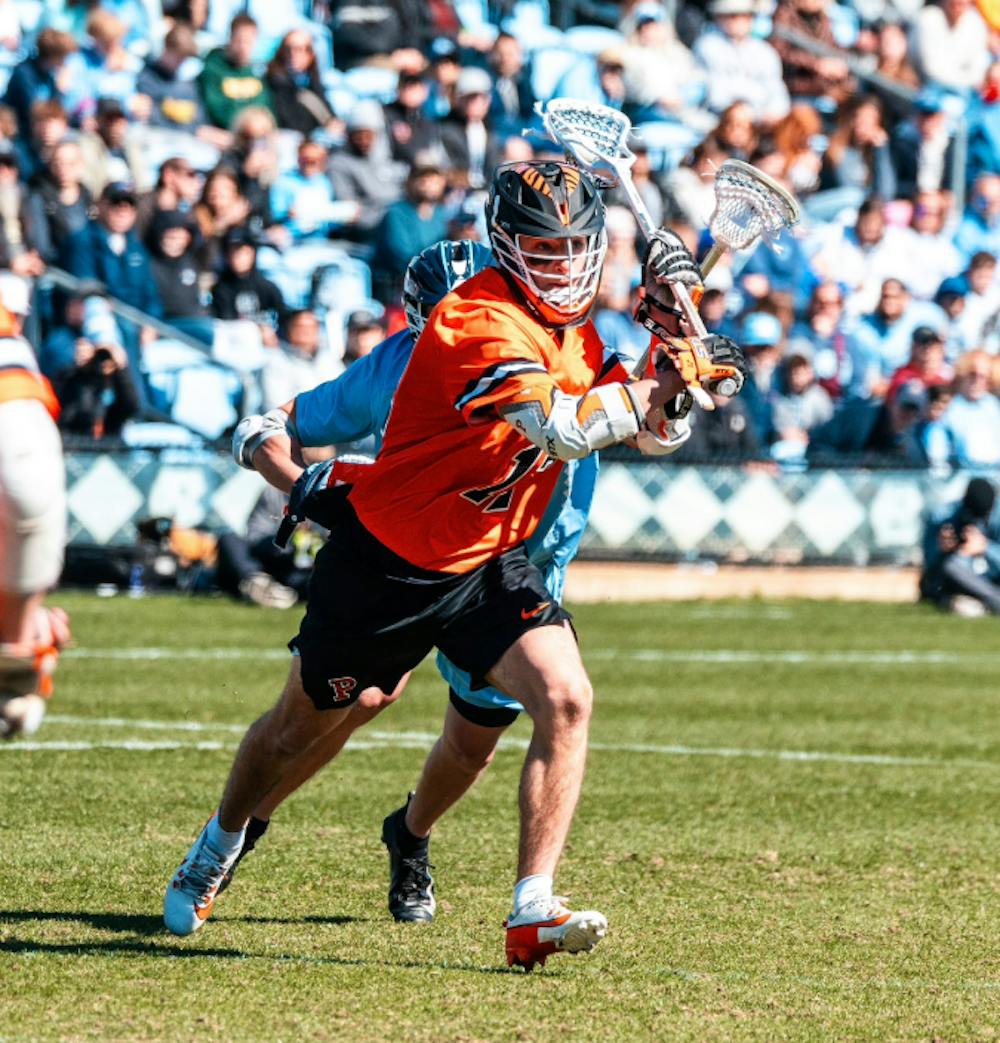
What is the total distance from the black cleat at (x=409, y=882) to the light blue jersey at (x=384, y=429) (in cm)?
51

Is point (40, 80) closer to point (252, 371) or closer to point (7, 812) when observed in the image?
point (252, 371)

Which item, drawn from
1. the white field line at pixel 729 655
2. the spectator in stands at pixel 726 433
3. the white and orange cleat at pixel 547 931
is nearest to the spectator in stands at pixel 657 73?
the spectator in stands at pixel 726 433

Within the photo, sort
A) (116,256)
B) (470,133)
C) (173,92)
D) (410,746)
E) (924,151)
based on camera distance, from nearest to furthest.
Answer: (410,746) → (116,256) → (173,92) → (470,133) → (924,151)

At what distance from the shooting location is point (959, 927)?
6.16 m

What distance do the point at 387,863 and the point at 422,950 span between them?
125 centimetres

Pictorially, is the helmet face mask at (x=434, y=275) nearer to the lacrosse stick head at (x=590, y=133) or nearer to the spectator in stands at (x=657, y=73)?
the lacrosse stick head at (x=590, y=133)

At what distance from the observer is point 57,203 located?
16.8 meters

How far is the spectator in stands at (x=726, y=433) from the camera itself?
1700cm

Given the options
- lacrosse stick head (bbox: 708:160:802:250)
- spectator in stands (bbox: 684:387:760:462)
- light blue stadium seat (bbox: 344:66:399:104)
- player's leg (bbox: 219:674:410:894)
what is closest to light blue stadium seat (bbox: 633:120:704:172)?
light blue stadium seat (bbox: 344:66:399:104)

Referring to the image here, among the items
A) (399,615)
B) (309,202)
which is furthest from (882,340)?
(399,615)

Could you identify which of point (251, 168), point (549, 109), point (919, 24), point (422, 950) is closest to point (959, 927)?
point (422, 950)

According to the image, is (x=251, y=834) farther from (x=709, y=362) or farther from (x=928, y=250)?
(x=928, y=250)

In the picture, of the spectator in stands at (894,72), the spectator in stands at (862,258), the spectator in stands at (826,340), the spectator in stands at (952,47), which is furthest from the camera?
the spectator in stands at (894,72)

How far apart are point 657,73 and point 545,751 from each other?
53.7 feet
